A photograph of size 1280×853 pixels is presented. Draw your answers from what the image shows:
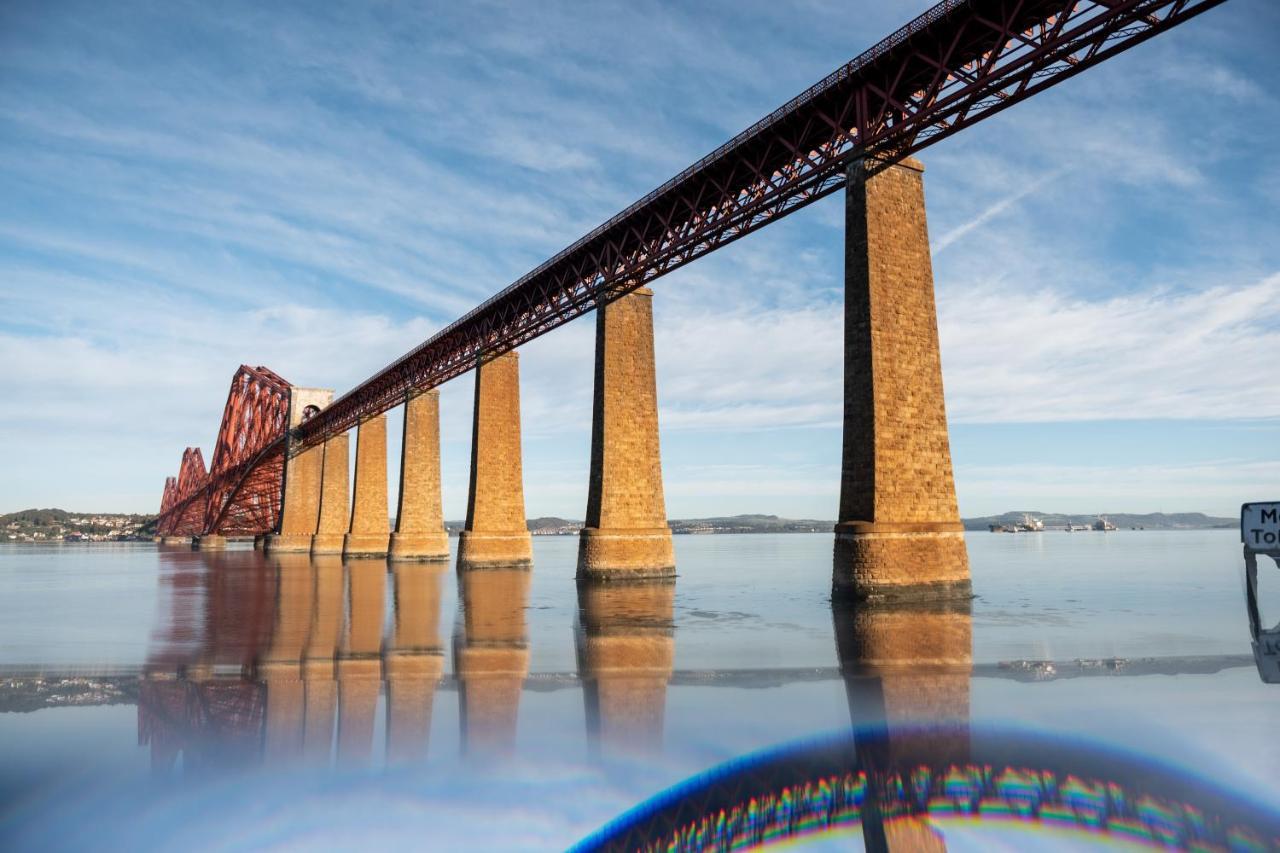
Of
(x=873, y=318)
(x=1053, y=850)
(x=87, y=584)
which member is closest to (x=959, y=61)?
(x=873, y=318)

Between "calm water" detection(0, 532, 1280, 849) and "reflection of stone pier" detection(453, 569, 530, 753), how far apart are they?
0.06 meters

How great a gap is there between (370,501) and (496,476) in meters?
21.9

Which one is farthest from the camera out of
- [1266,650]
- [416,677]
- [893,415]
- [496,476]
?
[496,476]

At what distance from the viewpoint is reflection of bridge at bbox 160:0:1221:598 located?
1825 centimetres

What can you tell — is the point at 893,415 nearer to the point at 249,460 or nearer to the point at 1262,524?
the point at 1262,524

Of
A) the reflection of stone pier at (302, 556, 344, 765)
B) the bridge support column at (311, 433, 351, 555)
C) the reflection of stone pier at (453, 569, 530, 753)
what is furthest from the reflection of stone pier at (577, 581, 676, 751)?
the bridge support column at (311, 433, 351, 555)

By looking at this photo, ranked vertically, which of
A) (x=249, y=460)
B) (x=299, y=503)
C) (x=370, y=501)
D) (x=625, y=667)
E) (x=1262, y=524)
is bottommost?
(x=625, y=667)

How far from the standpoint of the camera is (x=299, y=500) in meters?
76.6

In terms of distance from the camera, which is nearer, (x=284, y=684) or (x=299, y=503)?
(x=284, y=684)

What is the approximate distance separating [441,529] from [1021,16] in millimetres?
41453

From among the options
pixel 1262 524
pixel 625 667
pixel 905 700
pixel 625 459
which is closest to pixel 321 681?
pixel 625 667

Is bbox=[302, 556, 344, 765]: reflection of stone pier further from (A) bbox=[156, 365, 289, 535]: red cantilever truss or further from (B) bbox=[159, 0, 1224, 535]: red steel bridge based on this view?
(A) bbox=[156, 365, 289, 535]: red cantilever truss

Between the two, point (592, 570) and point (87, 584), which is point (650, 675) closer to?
point (592, 570)

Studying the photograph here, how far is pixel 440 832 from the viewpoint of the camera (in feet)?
16.6
